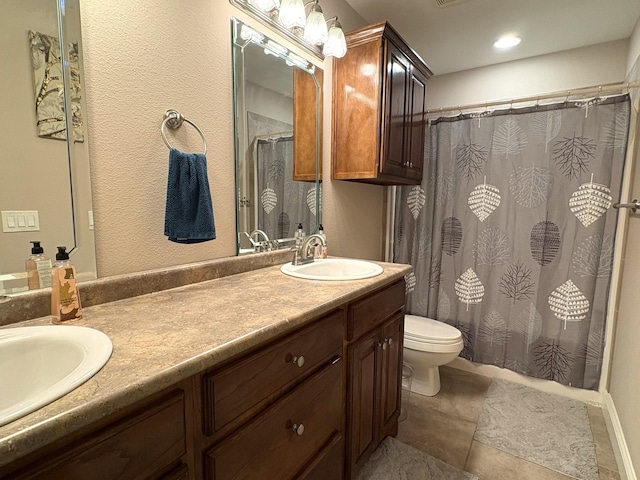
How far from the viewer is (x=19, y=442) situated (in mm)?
393

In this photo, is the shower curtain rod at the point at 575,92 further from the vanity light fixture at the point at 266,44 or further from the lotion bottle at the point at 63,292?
the lotion bottle at the point at 63,292

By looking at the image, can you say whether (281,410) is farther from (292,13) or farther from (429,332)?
(292,13)

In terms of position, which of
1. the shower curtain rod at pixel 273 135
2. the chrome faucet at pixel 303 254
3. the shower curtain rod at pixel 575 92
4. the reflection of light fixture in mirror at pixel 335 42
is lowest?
the chrome faucet at pixel 303 254

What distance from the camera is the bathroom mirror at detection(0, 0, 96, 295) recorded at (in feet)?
2.58

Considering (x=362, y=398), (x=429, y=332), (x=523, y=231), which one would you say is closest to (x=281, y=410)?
(x=362, y=398)

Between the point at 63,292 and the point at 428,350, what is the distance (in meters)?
1.79

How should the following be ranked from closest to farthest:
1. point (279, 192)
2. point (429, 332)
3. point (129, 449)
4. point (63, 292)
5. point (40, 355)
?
point (129, 449), point (40, 355), point (63, 292), point (279, 192), point (429, 332)

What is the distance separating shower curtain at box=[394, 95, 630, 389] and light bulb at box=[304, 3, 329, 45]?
1.19 meters

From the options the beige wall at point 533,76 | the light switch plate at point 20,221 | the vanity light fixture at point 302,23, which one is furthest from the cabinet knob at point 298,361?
the beige wall at point 533,76

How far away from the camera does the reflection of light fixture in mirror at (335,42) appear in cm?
158

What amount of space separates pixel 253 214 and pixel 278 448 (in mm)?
910

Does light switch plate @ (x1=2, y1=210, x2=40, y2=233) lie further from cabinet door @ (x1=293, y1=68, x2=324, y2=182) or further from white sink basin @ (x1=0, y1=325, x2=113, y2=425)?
cabinet door @ (x1=293, y1=68, x2=324, y2=182)

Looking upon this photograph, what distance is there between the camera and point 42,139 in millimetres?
841

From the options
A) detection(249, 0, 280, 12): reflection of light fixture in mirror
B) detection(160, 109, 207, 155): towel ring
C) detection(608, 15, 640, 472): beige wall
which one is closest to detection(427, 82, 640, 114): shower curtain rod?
detection(608, 15, 640, 472): beige wall
